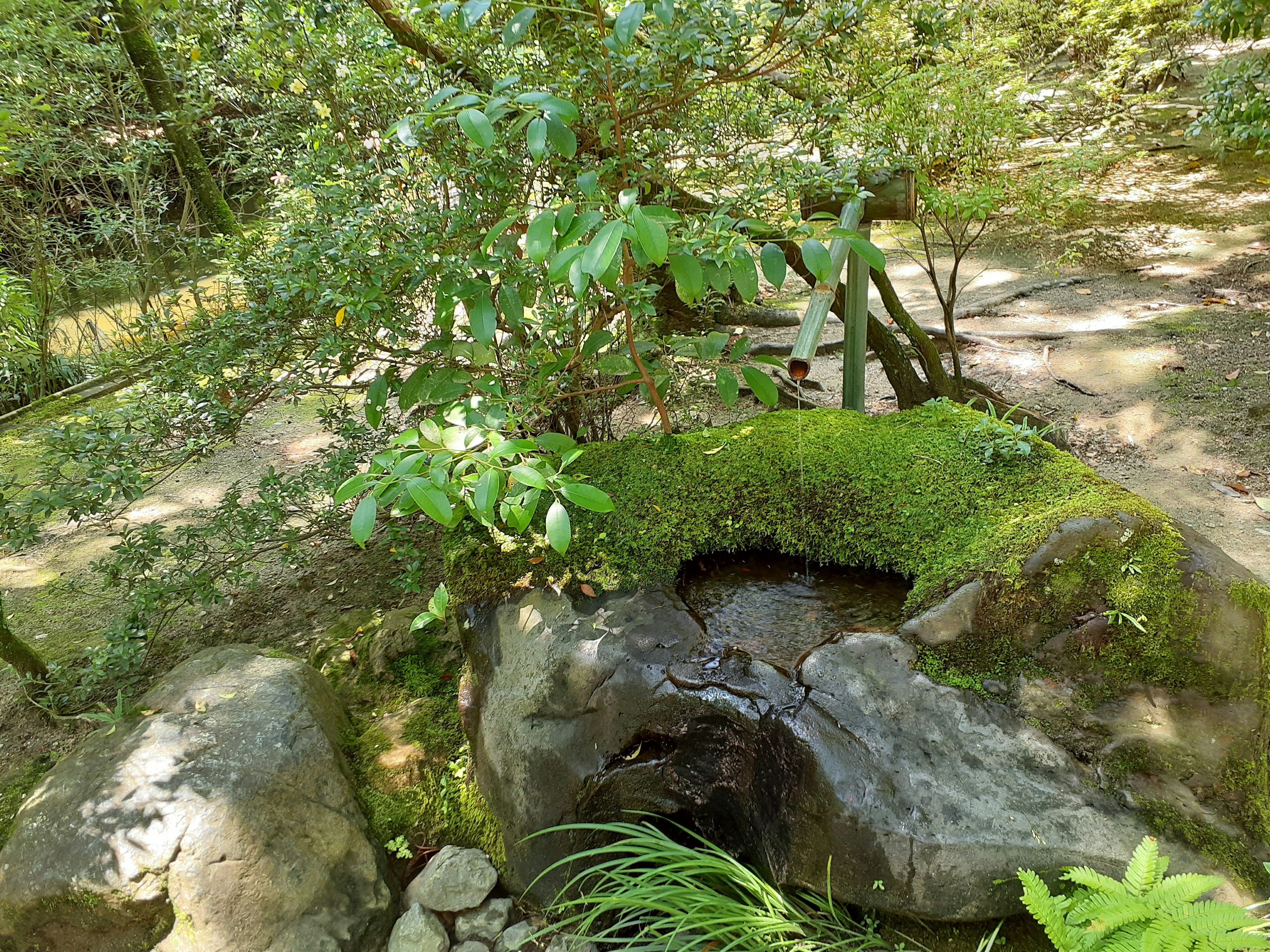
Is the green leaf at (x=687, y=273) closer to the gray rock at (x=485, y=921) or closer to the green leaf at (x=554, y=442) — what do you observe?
the green leaf at (x=554, y=442)

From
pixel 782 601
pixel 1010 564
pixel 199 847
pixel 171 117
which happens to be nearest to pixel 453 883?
pixel 199 847

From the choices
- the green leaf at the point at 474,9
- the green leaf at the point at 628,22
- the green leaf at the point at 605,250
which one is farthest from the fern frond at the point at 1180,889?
the green leaf at the point at 474,9

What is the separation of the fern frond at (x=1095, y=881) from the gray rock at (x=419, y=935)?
1.66m

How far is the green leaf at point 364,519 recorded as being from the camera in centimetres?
174

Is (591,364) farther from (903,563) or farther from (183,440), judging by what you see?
(183,440)

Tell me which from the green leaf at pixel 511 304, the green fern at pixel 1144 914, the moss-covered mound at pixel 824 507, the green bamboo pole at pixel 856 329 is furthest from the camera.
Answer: the green bamboo pole at pixel 856 329

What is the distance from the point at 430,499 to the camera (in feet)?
5.95

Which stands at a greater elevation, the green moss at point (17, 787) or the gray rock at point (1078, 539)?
the gray rock at point (1078, 539)

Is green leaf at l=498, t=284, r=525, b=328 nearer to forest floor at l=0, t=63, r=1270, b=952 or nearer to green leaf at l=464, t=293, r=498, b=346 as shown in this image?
green leaf at l=464, t=293, r=498, b=346

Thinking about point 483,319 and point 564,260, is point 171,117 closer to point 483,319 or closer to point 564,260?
point 483,319

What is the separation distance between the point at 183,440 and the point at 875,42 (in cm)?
368

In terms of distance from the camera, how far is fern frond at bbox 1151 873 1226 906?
160cm

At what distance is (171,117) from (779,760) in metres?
5.31

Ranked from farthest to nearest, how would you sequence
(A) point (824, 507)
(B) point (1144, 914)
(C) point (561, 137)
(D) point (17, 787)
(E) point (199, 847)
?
(D) point (17, 787), (A) point (824, 507), (E) point (199, 847), (C) point (561, 137), (B) point (1144, 914)
